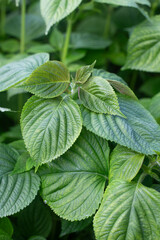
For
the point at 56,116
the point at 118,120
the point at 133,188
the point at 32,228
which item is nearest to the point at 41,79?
the point at 56,116

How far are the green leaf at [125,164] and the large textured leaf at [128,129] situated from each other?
0.11 ft

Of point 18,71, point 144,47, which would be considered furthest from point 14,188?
point 144,47

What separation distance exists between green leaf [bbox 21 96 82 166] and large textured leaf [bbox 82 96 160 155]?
3 cm

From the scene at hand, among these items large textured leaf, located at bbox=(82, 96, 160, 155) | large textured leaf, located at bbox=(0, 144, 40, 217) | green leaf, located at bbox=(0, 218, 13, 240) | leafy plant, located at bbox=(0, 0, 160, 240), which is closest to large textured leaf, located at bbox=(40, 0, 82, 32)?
leafy plant, located at bbox=(0, 0, 160, 240)

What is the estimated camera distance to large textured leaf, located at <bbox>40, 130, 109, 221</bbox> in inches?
24.5

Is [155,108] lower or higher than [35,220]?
A: higher

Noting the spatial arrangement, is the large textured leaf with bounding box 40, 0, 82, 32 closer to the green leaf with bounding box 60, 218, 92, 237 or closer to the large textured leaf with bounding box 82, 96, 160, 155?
the large textured leaf with bounding box 82, 96, 160, 155

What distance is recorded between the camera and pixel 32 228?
86cm

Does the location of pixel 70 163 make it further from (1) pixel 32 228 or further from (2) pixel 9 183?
(1) pixel 32 228

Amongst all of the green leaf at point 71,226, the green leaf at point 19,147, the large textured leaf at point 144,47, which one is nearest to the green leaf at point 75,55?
the large textured leaf at point 144,47

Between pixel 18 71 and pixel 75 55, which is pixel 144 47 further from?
pixel 18 71

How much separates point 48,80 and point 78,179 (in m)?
0.23

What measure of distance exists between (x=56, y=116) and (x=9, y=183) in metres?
0.18

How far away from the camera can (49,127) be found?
1.99 ft
